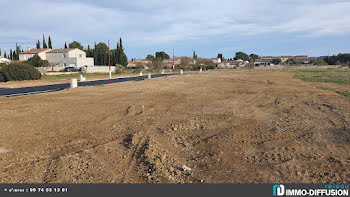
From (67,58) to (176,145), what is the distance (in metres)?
60.2

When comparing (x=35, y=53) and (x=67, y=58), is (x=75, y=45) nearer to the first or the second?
(x=35, y=53)

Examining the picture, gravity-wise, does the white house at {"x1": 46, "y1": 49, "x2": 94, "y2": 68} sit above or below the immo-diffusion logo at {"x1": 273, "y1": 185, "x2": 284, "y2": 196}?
above

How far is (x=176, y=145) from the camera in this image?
589cm

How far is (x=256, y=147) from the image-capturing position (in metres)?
5.66

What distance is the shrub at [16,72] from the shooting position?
28.0 m

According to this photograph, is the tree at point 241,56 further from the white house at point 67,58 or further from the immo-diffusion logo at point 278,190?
the immo-diffusion logo at point 278,190

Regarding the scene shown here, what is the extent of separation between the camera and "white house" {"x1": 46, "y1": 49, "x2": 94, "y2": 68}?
58.5 meters

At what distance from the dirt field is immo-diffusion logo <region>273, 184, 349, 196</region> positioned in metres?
0.31

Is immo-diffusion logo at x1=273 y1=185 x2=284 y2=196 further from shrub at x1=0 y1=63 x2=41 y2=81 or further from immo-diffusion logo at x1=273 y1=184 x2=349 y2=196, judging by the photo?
shrub at x1=0 y1=63 x2=41 y2=81

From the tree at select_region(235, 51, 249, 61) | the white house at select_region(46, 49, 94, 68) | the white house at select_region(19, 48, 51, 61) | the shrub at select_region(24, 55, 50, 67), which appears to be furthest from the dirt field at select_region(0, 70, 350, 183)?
the tree at select_region(235, 51, 249, 61)

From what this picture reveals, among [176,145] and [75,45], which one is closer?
[176,145]

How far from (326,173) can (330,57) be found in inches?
4817

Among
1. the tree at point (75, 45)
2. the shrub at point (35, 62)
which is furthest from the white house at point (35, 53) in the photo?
the tree at point (75, 45)

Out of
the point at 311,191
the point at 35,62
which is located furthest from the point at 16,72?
the point at 311,191
